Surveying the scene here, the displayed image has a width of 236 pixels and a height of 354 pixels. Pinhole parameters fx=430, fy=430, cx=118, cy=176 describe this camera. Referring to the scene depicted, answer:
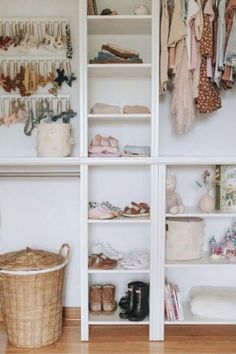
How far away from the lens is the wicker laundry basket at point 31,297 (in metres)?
2.39

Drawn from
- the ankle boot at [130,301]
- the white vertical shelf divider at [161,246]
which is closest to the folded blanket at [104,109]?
→ the white vertical shelf divider at [161,246]

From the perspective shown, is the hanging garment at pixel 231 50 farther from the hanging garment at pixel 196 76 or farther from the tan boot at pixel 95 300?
the tan boot at pixel 95 300

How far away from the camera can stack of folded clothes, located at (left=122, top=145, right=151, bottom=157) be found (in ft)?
8.32

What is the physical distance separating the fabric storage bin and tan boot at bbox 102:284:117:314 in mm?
435

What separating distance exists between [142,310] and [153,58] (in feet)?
4.86

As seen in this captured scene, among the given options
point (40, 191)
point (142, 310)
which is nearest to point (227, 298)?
point (142, 310)

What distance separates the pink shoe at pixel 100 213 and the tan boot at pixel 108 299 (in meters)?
0.51

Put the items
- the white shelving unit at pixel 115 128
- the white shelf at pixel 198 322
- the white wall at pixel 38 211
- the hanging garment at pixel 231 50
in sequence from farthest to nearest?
the white wall at pixel 38 211 → the white shelf at pixel 198 322 → the white shelving unit at pixel 115 128 → the hanging garment at pixel 231 50

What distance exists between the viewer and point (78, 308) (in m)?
2.83

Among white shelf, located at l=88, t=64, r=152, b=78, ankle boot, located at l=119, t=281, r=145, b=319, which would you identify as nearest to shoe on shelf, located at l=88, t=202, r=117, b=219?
ankle boot, located at l=119, t=281, r=145, b=319

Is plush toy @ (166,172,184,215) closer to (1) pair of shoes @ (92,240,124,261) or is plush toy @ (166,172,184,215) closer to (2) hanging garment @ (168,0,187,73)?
(1) pair of shoes @ (92,240,124,261)

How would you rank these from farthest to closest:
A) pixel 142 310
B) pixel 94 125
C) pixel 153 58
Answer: pixel 94 125 → pixel 142 310 → pixel 153 58

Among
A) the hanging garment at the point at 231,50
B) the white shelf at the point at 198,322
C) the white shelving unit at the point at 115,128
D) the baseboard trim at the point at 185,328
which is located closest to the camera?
the hanging garment at the point at 231,50

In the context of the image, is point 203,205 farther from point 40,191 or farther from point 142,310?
point 40,191
